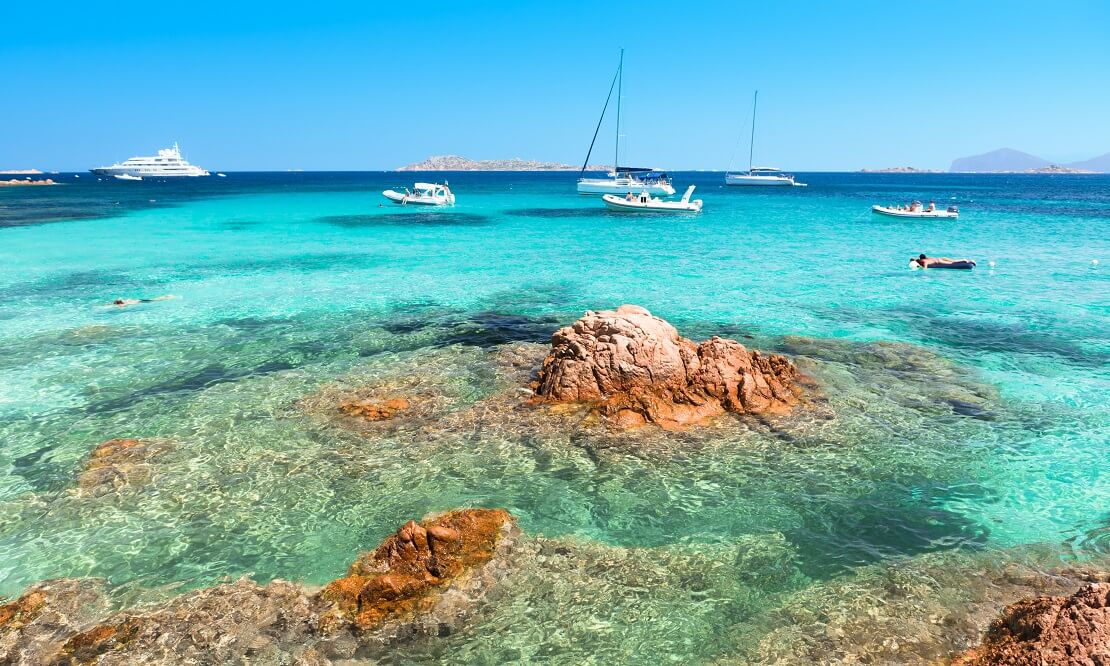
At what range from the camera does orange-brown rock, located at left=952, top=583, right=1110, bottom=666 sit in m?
5.36

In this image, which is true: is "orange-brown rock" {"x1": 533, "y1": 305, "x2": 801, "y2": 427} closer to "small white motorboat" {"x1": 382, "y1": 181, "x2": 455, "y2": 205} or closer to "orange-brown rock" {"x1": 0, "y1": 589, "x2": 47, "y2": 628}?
"orange-brown rock" {"x1": 0, "y1": 589, "x2": 47, "y2": 628}

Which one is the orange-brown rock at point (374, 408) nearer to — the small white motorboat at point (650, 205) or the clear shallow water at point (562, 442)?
the clear shallow water at point (562, 442)

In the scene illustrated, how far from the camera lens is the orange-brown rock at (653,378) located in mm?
12766

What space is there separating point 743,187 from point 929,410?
469 ft

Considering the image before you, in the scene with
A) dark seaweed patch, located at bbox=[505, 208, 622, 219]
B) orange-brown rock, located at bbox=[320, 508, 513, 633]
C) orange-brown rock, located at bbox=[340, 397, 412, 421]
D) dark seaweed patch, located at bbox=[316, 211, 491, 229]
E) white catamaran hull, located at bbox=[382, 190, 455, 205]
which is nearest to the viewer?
orange-brown rock, located at bbox=[320, 508, 513, 633]

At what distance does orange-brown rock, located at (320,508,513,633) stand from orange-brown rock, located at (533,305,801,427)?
4.69 metres

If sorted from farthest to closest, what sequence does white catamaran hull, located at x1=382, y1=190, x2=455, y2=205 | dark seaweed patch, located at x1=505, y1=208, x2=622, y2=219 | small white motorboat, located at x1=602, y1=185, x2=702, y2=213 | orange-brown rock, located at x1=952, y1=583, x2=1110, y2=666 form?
1. white catamaran hull, located at x1=382, y1=190, x2=455, y2=205
2. dark seaweed patch, located at x1=505, y1=208, x2=622, y2=219
3. small white motorboat, located at x1=602, y1=185, x2=702, y2=213
4. orange-brown rock, located at x1=952, y1=583, x2=1110, y2=666

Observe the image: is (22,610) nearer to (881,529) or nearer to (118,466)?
(118,466)

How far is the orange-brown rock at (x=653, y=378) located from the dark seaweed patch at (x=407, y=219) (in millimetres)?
→ 43672

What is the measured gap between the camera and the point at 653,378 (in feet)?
43.0

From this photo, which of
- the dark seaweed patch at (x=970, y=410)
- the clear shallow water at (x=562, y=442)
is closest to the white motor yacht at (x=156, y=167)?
the clear shallow water at (x=562, y=442)

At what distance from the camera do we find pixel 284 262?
3425 centimetres

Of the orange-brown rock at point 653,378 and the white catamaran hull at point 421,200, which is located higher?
the white catamaran hull at point 421,200

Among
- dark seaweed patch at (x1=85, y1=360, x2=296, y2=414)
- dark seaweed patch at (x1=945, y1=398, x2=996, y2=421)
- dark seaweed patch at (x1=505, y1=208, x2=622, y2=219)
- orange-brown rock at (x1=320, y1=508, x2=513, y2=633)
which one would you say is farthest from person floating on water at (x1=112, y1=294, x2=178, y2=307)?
dark seaweed patch at (x1=505, y1=208, x2=622, y2=219)
